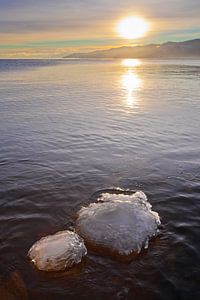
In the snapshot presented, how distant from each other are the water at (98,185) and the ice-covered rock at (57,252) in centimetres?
14

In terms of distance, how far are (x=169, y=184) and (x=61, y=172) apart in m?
3.00

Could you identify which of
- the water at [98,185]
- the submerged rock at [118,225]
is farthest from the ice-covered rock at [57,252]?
the submerged rock at [118,225]

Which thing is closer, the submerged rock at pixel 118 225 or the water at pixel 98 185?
the water at pixel 98 185

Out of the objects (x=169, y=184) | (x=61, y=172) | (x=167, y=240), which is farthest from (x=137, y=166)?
(x=167, y=240)

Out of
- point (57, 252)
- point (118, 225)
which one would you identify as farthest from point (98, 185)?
point (57, 252)

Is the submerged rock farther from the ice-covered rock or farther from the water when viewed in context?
the ice-covered rock

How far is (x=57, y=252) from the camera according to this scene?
18.9 ft

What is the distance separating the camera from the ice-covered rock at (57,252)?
5605 mm

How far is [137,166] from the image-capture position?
9.94 metres

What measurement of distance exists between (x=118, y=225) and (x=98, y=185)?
2.18 metres

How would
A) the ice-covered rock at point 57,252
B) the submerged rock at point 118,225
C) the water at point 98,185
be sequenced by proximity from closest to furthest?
the water at point 98,185, the ice-covered rock at point 57,252, the submerged rock at point 118,225

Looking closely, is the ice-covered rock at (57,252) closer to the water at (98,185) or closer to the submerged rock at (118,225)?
the water at (98,185)

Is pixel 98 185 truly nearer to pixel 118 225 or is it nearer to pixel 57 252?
pixel 118 225

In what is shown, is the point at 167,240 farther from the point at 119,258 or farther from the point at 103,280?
the point at 103,280
